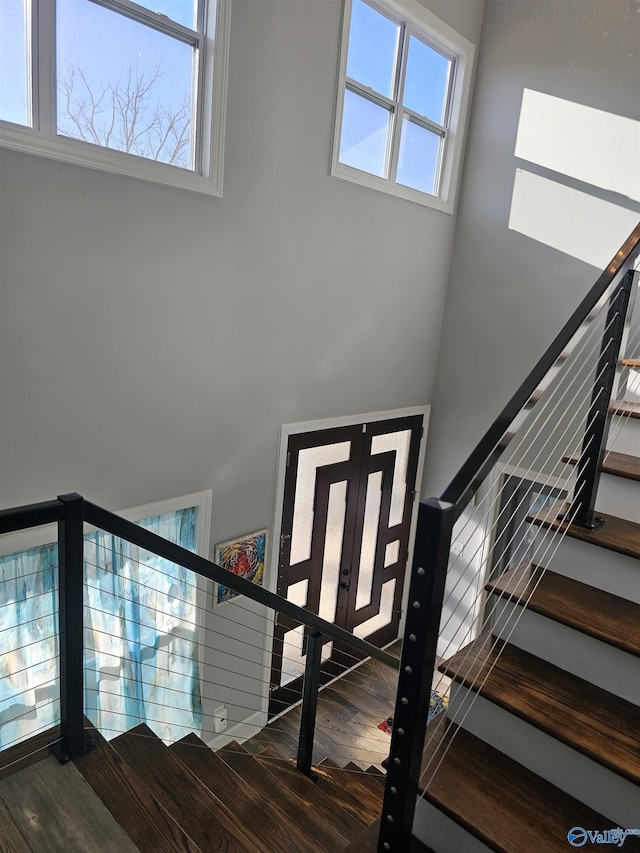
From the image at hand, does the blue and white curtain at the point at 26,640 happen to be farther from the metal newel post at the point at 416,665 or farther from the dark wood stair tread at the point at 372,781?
the metal newel post at the point at 416,665

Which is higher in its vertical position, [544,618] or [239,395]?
[239,395]

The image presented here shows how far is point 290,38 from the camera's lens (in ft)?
12.0

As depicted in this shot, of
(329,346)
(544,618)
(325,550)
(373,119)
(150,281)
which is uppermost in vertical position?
(373,119)

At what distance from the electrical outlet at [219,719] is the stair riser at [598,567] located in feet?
10.1

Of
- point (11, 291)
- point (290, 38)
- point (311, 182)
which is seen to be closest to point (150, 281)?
point (11, 291)

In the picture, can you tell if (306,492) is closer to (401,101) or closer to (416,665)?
(401,101)

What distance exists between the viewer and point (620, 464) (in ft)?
7.29

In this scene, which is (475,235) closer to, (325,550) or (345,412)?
(345,412)

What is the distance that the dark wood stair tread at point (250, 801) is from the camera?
1.93 m

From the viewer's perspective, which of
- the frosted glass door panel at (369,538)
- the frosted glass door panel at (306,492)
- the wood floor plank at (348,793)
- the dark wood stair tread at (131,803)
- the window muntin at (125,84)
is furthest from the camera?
the frosted glass door panel at (369,538)

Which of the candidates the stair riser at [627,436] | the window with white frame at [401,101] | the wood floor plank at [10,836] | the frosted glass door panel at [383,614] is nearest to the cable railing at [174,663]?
the wood floor plank at [10,836]

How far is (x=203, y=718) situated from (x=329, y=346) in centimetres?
278

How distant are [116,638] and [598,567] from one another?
274 cm

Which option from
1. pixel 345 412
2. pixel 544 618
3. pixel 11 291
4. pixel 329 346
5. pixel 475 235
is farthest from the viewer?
pixel 475 235
